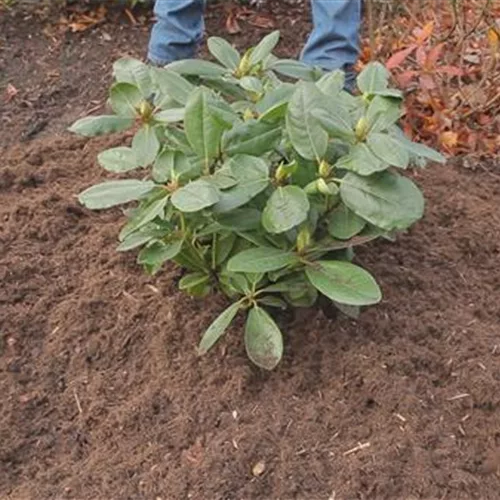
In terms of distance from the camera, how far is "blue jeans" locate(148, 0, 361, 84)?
3.87m

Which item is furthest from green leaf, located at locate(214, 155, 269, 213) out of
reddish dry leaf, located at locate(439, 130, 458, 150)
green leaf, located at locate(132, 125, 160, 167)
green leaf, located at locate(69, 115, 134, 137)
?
reddish dry leaf, located at locate(439, 130, 458, 150)

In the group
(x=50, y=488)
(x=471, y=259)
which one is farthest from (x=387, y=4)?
(x=50, y=488)

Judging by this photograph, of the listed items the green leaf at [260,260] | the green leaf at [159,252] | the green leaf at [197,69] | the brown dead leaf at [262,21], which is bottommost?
the brown dead leaf at [262,21]

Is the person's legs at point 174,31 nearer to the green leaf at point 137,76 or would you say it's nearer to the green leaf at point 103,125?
the green leaf at point 137,76

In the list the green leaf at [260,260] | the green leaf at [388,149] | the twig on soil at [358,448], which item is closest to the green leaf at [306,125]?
the green leaf at [388,149]

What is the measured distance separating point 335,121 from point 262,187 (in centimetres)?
22

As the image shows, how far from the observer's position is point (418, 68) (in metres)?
3.83

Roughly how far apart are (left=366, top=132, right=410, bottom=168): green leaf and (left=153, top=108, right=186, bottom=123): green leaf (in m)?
0.45

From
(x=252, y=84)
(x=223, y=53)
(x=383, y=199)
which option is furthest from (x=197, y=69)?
(x=383, y=199)

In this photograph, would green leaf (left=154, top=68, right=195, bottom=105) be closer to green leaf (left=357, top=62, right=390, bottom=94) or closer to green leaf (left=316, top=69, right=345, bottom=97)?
green leaf (left=316, top=69, right=345, bottom=97)

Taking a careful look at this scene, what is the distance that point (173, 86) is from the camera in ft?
8.61

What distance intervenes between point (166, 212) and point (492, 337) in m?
0.88

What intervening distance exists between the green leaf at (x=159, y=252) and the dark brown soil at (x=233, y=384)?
0.24 m

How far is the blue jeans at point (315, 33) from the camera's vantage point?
3.87 meters
